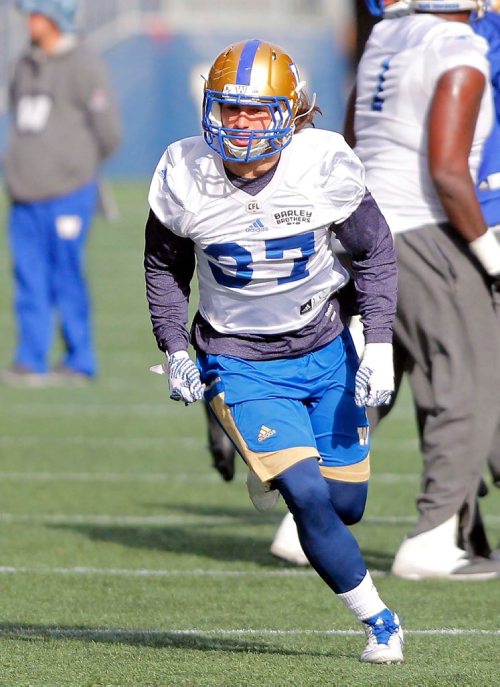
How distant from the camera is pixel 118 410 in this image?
416 inches

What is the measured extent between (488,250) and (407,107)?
1.96ft

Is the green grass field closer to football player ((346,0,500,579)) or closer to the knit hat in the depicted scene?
football player ((346,0,500,579))

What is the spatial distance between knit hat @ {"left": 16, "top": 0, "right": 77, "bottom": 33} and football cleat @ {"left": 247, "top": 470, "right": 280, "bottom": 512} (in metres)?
7.37

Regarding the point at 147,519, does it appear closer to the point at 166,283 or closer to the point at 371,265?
the point at 166,283

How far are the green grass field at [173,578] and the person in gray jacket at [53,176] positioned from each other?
125cm

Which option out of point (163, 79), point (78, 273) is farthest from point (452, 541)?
point (163, 79)

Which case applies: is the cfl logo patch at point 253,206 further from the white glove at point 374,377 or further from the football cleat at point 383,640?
the football cleat at point 383,640

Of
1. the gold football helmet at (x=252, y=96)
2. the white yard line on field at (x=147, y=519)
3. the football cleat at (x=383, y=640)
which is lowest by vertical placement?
the white yard line on field at (x=147, y=519)

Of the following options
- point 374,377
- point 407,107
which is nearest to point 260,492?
point 374,377

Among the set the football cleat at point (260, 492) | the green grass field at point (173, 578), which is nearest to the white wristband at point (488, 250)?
the green grass field at point (173, 578)

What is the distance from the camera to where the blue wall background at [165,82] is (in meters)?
25.9

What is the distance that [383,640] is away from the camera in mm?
4477

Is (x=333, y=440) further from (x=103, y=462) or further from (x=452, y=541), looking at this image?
(x=103, y=462)

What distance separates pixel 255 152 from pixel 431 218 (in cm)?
163
